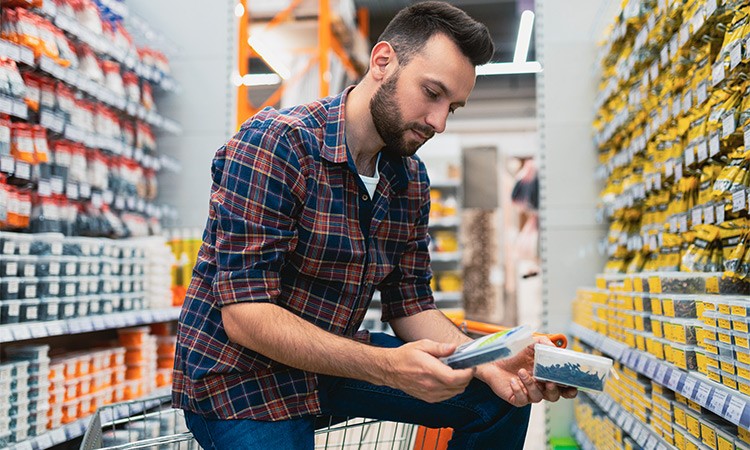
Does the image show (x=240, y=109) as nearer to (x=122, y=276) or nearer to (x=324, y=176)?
(x=122, y=276)

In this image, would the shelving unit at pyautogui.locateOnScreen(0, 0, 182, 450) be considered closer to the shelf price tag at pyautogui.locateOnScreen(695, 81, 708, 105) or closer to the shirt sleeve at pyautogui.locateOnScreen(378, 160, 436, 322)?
the shirt sleeve at pyautogui.locateOnScreen(378, 160, 436, 322)

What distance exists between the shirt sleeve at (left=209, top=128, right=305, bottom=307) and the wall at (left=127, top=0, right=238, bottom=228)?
300cm

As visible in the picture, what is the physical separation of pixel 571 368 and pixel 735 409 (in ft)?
1.55

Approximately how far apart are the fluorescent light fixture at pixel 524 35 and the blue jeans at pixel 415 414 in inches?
258

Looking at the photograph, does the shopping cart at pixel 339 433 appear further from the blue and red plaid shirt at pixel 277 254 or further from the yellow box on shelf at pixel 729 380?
the yellow box on shelf at pixel 729 380

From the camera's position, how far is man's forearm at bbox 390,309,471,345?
183cm

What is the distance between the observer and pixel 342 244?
63.2 inches

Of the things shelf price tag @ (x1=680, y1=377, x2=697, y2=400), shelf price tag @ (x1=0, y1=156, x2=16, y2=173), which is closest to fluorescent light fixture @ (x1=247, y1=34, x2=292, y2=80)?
shelf price tag @ (x1=0, y1=156, x2=16, y2=173)

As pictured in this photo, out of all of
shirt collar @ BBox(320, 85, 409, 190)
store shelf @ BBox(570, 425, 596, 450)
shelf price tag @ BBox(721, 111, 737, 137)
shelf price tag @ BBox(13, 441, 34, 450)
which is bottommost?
store shelf @ BBox(570, 425, 596, 450)

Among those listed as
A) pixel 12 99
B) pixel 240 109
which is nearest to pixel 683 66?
pixel 12 99

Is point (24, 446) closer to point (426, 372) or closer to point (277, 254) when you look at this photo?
point (277, 254)

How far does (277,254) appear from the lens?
1486 mm

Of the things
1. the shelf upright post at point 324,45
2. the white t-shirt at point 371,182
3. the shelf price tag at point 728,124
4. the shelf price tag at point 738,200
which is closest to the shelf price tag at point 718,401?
the shelf price tag at point 738,200

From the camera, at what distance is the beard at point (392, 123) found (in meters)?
1.64
